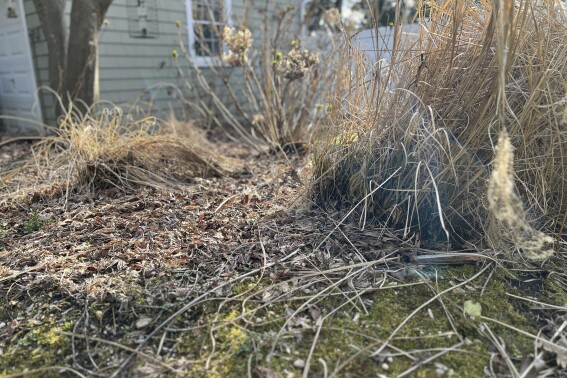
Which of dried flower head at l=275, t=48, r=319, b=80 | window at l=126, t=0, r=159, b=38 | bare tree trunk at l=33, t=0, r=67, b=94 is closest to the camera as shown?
dried flower head at l=275, t=48, r=319, b=80

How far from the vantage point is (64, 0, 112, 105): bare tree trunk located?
4.48m

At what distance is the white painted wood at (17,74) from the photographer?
236 inches

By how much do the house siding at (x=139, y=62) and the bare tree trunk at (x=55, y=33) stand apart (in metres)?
0.80

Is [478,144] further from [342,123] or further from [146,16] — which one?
[146,16]

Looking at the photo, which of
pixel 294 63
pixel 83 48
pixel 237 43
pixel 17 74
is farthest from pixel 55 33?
pixel 294 63

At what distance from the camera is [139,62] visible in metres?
6.64

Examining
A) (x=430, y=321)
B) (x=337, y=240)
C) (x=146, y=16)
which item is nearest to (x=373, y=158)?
(x=337, y=240)

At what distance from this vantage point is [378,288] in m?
1.85

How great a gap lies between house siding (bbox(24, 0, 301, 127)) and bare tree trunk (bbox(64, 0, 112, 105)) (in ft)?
2.82

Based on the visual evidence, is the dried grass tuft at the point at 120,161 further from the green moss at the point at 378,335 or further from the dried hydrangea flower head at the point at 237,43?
the green moss at the point at 378,335

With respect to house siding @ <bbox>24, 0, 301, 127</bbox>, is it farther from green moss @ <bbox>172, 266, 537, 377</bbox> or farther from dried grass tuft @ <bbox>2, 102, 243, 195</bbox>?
green moss @ <bbox>172, 266, 537, 377</bbox>

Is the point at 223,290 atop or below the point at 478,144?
below


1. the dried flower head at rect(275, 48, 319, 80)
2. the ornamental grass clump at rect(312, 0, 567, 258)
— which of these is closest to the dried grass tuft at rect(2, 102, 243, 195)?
the dried flower head at rect(275, 48, 319, 80)

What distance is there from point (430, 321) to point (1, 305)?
6.08ft
